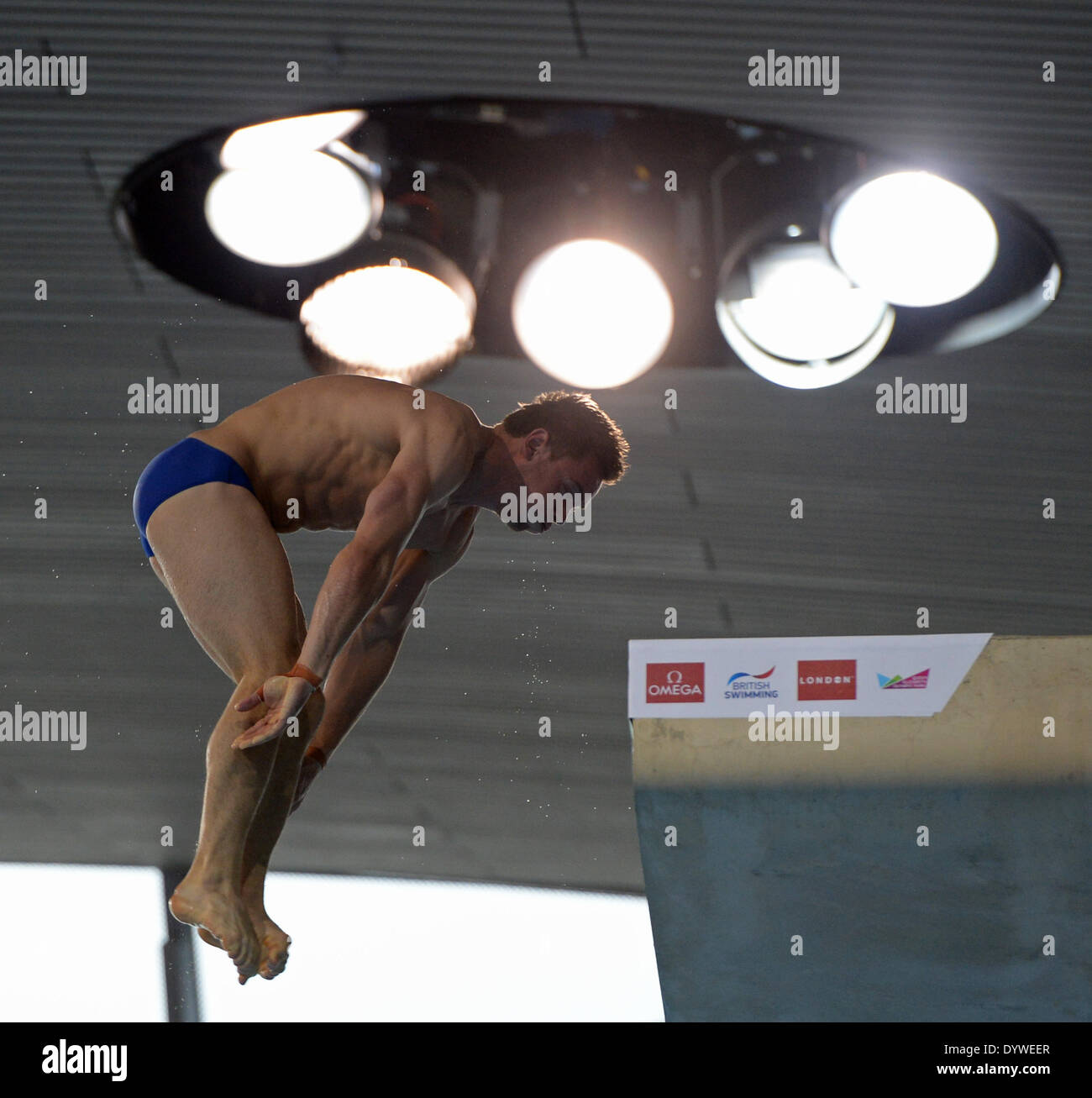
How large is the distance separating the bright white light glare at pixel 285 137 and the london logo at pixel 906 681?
3337 mm

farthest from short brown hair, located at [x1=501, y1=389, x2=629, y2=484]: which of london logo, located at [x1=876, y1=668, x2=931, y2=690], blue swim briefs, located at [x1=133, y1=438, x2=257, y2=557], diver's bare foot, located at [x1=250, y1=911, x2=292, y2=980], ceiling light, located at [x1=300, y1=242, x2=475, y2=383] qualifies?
ceiling light, located at [x1=300, y1=242, x2=475, y2=383]

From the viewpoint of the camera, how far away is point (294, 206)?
595 cm

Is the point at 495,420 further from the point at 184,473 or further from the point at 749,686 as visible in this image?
the point at 184,473

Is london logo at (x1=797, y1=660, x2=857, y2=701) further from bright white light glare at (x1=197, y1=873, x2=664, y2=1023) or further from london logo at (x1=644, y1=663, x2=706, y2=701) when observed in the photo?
bright white light glare at (x1=197, y1=873, x2=664, y2=1023)

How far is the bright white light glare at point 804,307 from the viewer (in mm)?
6078

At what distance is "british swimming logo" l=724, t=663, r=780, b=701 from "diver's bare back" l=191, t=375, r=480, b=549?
1.30m

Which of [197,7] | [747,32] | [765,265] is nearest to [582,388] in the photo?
[765,265]

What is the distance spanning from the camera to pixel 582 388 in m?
7.45

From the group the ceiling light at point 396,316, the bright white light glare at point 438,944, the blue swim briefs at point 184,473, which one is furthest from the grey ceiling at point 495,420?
the blue swim briefs at point 184,473

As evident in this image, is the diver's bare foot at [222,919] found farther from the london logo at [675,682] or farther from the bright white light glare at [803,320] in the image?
the bright white light glare at [803,320]

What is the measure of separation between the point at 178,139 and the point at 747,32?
2.67 metres
